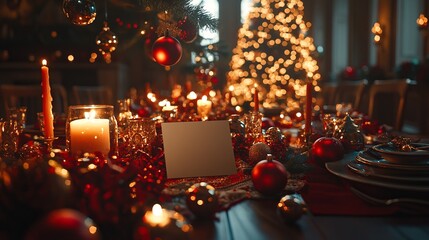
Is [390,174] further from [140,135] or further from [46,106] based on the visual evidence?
[46,106]

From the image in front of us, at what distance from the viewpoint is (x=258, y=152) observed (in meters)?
1.11

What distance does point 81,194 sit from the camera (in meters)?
0.64

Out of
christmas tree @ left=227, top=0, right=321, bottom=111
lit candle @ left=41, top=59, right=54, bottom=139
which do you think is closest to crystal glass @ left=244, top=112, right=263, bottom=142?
lit candle @ left=41, top=59, right=54, bottom=139

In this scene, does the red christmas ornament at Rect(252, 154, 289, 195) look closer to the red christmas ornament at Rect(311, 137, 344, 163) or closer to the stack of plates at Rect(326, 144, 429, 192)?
the stack of plates at Rect(326, 144, 429, 192)

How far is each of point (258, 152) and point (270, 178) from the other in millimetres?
268

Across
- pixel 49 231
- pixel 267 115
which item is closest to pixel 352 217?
pixel 49 231

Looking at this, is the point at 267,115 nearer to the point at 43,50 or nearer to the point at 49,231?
the point at 49,231

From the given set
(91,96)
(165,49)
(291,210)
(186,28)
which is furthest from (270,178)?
(91,96)

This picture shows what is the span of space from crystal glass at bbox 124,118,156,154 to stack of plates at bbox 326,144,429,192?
0.46 metres

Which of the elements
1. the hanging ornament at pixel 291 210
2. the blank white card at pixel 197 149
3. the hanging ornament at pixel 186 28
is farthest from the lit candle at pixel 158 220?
the hanging ornament at pixel 186 28

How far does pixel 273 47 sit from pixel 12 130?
5.93 metres

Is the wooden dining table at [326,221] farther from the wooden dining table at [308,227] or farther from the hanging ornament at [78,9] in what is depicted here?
the hanging ornament at [78,9]

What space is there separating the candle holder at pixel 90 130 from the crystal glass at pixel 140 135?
0.06 meters

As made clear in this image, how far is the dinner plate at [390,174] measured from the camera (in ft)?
2.65
